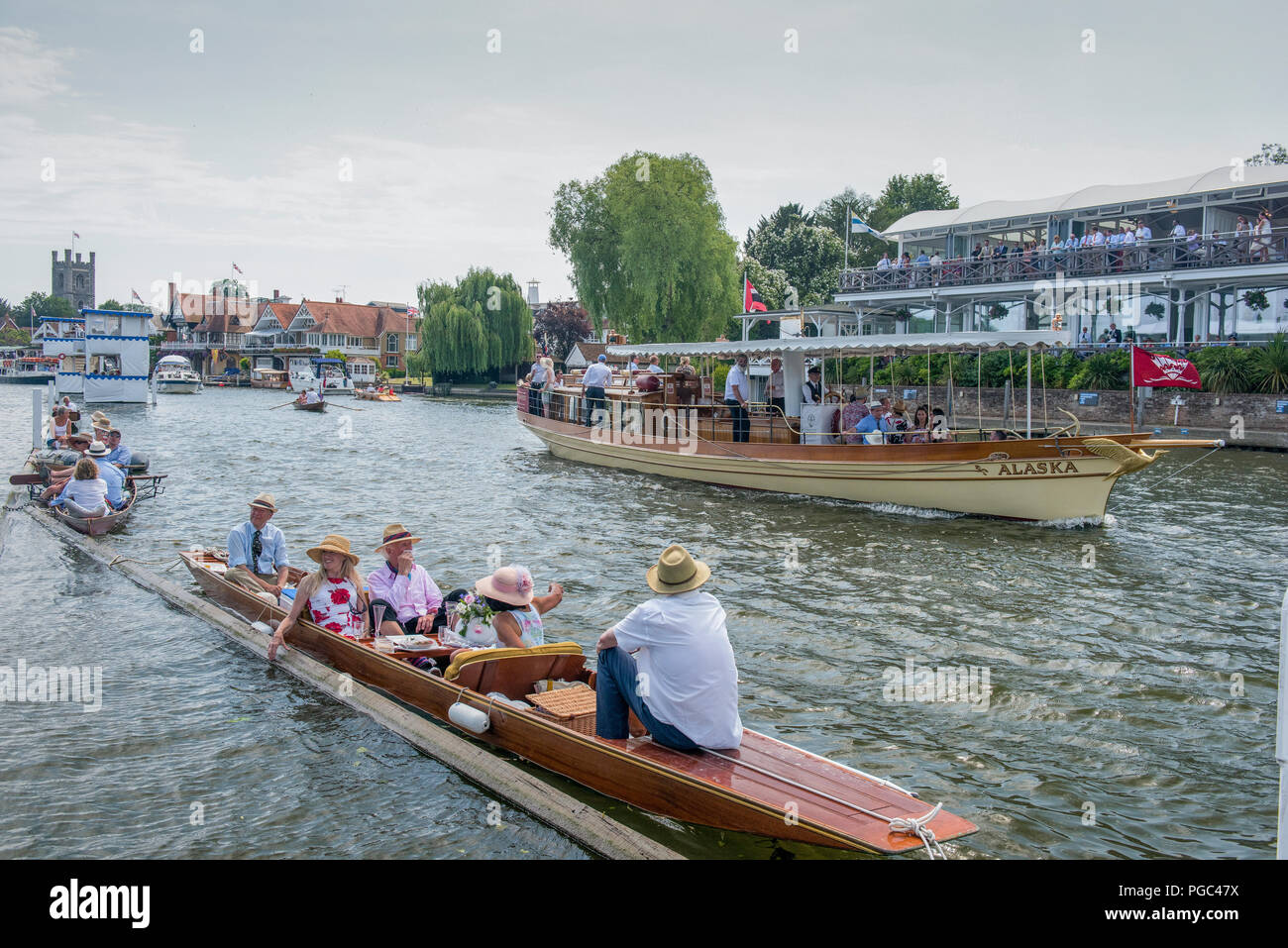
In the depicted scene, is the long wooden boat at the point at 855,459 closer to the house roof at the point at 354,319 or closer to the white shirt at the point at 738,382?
the white shirt at the point at 738,382

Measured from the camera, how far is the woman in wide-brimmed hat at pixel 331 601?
30.8 feet

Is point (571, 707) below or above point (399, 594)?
below

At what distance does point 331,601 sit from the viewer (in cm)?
946

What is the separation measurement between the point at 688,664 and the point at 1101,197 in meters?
42.7

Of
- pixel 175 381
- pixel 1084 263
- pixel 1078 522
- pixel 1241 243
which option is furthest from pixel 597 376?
pixel 175 381

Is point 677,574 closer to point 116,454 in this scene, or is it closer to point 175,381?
point 116,454

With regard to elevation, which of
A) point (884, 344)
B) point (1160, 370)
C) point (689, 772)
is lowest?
point (689, 772)

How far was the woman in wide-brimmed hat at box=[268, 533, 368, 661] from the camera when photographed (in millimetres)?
9375

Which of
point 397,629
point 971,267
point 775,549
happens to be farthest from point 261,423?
point 397,629

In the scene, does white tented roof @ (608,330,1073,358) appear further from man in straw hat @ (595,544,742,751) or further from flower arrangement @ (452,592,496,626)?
man in straw hat @ (595,544,742,751)

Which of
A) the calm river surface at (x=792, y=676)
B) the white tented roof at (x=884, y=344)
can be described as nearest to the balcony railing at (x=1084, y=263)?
the calm river surface at (x=792, y=676)
